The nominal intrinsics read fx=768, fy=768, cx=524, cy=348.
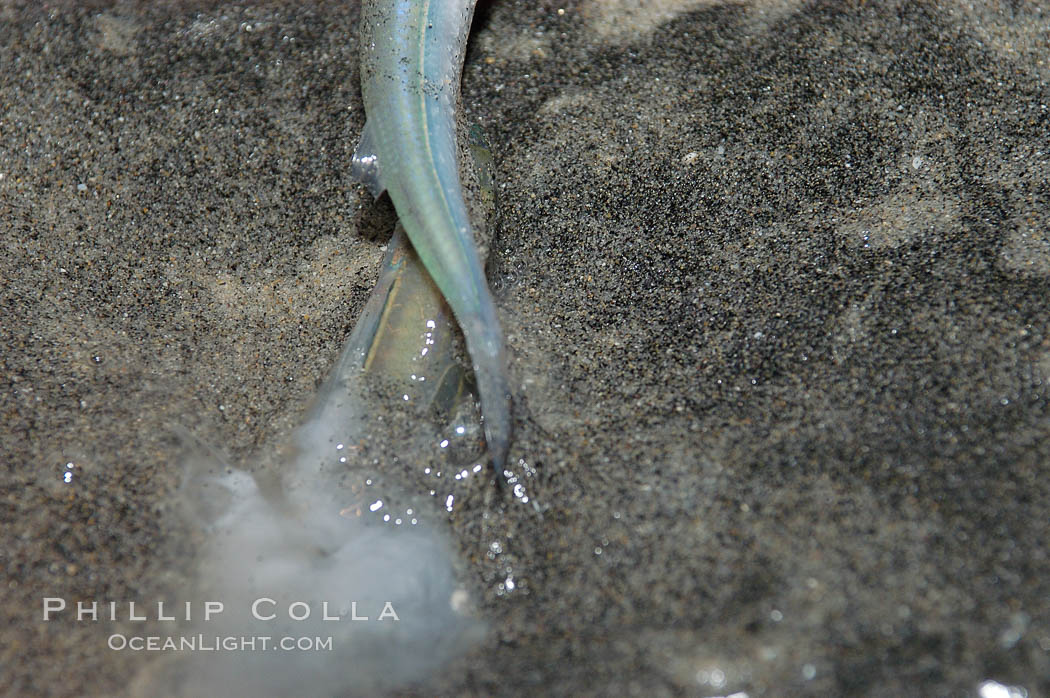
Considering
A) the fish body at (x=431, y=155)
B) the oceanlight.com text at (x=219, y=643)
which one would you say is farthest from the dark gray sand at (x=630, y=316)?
the fish body at (x=431, y=155)

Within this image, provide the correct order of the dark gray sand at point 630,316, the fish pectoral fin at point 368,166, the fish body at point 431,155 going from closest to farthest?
the dark gray sand at point 630,316
the fish body at point 431,155
the fish pectoral fin at point 368,166

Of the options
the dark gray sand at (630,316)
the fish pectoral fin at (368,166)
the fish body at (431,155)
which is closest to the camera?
the dark gray sand at (630,316)

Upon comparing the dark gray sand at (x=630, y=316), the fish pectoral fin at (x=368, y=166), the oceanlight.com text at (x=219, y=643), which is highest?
the fish pectoral fin at (x=368, y=166)

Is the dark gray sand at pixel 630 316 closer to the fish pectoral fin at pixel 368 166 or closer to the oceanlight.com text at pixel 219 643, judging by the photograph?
the oceanlight.com text at pixel 219 643

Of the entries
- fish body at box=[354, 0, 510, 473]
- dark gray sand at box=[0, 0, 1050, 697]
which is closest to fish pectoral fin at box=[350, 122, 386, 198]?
fish body at box=[354, 0, 510, 473]

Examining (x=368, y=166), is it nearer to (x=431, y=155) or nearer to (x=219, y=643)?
(x=431, y=155)

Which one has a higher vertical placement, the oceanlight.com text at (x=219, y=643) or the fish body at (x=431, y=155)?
the fish body at (x=431, y=155)

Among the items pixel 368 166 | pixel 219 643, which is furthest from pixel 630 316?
pixel 219 643

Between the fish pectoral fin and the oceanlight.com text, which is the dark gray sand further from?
the fish pectoral fin

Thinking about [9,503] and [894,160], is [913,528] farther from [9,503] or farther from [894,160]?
[9,503]
